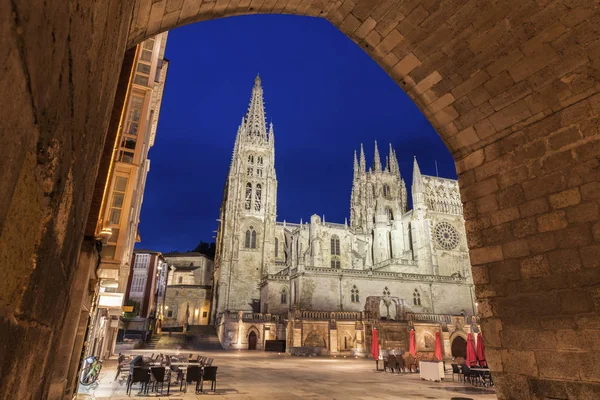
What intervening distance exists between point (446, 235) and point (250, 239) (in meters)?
23.9

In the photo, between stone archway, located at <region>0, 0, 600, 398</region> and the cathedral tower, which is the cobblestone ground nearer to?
stone archway, located at <region>0, 0, 600, 398</region>

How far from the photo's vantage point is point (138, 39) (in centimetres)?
410

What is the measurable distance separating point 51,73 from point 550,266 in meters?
6.14

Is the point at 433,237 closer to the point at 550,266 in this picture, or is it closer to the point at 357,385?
the point at 357,385

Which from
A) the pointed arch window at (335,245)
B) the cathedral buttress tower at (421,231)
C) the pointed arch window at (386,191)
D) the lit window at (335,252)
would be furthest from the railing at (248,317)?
the pointed arch window at (386,191)

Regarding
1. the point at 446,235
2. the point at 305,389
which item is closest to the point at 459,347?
the point at 446,235

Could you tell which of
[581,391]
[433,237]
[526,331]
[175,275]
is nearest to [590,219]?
[526,331]

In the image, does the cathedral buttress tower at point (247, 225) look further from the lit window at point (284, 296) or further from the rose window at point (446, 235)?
the rose window at point (446, 235)

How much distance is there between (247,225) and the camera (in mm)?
43656

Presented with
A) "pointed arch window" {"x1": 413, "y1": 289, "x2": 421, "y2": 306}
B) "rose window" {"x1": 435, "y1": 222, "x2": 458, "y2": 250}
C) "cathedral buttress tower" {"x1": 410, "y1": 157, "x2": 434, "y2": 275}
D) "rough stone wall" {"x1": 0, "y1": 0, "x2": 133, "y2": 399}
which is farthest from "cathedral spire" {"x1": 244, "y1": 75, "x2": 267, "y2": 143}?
"rough stone wall" {"x1": 0, "y1": 0, "x2": 133, "y2": 399}

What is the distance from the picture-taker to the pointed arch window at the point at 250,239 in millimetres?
42969

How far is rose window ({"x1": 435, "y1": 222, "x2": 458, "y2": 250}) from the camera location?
43.9m

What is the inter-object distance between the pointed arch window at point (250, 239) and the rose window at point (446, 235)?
867 inches

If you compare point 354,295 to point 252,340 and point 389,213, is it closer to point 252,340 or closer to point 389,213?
point 252,340
